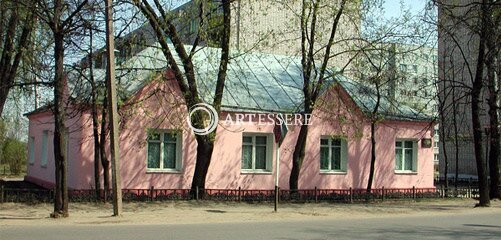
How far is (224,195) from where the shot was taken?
21.6 m

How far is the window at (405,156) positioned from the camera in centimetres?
2881

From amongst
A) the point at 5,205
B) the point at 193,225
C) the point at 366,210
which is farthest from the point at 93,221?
the point at 366,210

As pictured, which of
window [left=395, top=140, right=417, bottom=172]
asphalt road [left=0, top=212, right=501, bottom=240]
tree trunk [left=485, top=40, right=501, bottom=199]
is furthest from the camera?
window [left=395, top=140, right=417, bottom=172]

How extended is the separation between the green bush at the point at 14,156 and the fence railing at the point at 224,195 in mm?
22879

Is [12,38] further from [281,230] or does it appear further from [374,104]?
[374,104]

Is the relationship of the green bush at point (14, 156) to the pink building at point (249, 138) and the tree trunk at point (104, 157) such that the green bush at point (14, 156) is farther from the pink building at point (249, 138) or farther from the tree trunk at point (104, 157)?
the tree trunk at point (104, 157)

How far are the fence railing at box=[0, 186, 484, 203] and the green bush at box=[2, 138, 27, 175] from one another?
22879 mm

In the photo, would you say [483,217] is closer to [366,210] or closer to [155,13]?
[366,210]

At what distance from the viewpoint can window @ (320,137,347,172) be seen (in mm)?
26891

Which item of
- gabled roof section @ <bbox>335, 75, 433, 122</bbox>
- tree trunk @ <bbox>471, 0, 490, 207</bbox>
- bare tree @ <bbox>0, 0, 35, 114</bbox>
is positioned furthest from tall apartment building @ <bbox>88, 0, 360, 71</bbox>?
tree trunk @ <bbox>471, 0, 490, 207</bbox>

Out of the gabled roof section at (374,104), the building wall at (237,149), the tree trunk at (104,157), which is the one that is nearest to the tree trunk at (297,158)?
the building wall at (237,149)

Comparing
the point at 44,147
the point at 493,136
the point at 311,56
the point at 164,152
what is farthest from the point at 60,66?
the point at 493,136

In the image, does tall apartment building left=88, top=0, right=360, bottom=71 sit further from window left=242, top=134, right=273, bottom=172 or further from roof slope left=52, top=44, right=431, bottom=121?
window left=242, top=134, right=273, bottom=172

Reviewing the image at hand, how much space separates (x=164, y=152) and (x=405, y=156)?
40.9 feet
